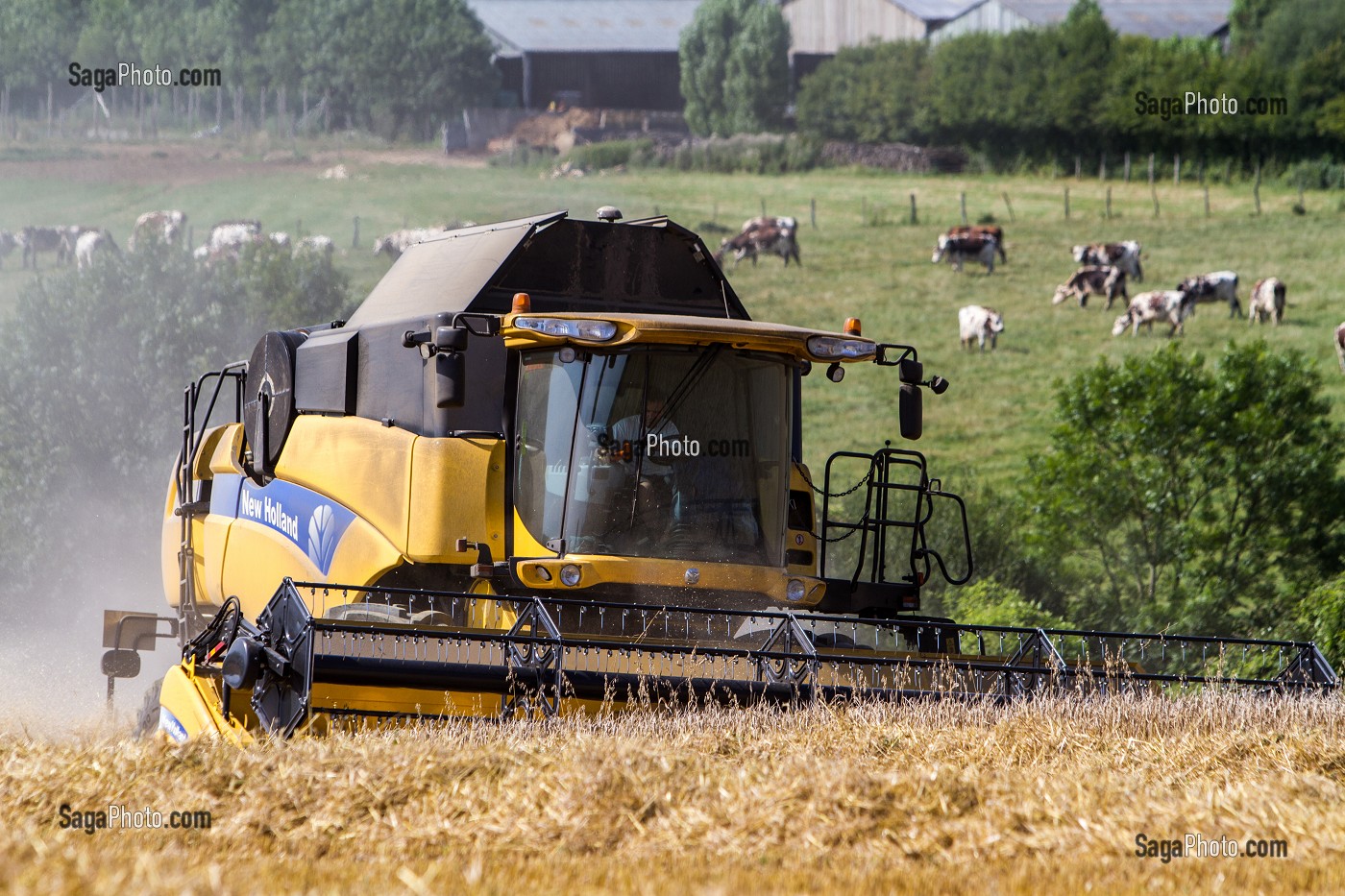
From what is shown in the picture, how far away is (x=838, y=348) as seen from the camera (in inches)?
355

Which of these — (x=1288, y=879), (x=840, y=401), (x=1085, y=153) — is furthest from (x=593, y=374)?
(x=1085, y=153)

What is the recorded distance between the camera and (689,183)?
62375 mm

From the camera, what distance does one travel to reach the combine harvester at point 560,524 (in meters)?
7.55

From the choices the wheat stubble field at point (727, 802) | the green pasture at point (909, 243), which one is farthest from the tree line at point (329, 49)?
the wheat stubble field at point (727, 802)

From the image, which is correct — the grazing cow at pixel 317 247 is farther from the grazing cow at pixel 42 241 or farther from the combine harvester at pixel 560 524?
the combine harvester at pixel 560 524

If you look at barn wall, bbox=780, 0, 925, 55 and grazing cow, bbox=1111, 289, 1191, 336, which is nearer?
grazing cow, bbox=1111, 289, 1191, 336

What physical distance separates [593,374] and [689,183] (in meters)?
54.7

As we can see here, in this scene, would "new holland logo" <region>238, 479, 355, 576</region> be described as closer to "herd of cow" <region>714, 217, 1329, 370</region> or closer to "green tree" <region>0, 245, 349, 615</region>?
"green tree" <region>0, 245, 349, 615</region>

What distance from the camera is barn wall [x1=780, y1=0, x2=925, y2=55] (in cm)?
8550

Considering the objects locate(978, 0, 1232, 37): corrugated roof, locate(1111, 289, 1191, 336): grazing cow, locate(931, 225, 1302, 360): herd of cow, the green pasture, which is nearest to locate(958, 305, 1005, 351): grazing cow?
locate(931, 225, 1302, 360): herd of cow

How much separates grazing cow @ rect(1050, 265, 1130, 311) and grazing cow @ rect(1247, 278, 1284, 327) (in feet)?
12.3

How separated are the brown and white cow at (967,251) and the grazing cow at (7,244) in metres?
29.4

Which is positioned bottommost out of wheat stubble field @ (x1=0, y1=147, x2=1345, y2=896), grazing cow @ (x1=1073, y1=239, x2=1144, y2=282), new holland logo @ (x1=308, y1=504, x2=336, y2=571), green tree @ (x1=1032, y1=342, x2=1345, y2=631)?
green tree @ (x1=1032, y1=342, x2=1345, y2=631)

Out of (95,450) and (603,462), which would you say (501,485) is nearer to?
(603,462)
